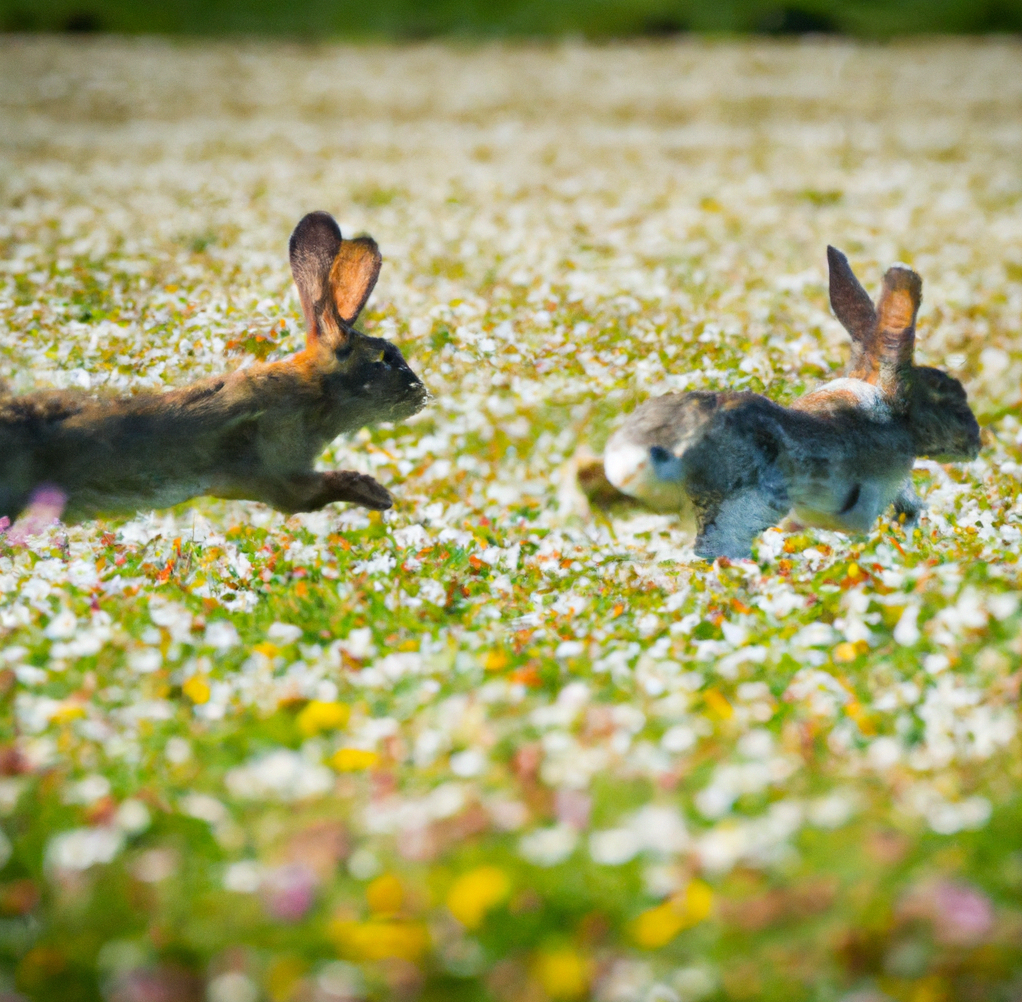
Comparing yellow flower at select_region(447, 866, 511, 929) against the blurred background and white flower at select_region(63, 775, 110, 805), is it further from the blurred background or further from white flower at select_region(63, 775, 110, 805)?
the blurred background

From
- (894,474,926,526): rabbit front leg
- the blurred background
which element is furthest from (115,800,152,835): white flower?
the blurred background

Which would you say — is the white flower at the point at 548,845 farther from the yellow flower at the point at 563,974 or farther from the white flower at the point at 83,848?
the white flower at the point at 83,848

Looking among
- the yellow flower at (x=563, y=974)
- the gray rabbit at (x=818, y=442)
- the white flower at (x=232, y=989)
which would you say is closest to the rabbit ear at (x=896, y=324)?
the gray rabbit at (x=818, y=442)

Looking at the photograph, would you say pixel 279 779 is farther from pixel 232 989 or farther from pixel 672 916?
pixel 672 916

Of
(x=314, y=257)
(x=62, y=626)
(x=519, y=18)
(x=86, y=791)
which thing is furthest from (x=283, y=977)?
(x=519, y=18)

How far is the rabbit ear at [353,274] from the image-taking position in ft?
19.5

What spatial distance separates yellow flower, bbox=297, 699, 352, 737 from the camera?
3996mm

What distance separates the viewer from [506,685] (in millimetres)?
4336

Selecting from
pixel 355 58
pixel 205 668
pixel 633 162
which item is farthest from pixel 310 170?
pixel 355 58

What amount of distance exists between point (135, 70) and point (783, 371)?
27793 millimetres

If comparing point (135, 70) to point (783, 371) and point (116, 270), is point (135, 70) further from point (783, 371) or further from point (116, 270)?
point (783, 371)

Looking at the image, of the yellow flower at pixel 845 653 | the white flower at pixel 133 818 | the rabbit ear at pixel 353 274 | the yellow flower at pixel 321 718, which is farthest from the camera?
the rabbit ear at pixel 353 274

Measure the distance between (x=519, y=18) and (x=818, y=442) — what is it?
39686 mm

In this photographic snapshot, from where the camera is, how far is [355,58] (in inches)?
1364
